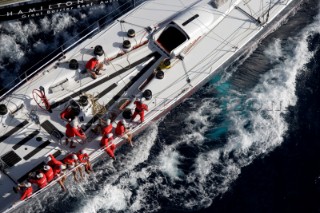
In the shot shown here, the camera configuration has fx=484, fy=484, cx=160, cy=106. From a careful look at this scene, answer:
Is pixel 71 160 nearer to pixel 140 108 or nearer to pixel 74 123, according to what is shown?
pixel 74 123

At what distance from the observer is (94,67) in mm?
19906

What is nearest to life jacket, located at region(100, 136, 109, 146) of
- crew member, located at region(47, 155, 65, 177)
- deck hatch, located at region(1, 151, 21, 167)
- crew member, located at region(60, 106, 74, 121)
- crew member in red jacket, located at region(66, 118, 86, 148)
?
crew member in red jacket, located at region(66, 118, 86, 148)

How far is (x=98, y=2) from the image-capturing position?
81.8ft

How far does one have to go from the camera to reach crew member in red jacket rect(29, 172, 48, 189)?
1744 centimetres

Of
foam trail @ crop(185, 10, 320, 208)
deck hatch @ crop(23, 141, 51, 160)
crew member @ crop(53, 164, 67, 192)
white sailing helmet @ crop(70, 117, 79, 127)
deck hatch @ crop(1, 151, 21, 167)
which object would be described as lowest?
foam trail @ crop(185, 10, 320, 208)

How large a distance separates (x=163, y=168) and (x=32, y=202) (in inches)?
220

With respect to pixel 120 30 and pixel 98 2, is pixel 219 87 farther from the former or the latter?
pixel 98 2

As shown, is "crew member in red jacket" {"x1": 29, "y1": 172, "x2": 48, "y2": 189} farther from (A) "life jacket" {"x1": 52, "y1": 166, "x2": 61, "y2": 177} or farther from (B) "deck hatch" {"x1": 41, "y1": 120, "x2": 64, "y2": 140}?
(B) "deck hatch" {"x1": 41, "y1": 120, "x2": 64, "y2": 140}

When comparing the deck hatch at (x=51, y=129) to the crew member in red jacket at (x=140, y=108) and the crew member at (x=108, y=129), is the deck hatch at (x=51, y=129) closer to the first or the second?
the crew member at (x=108, y=129)

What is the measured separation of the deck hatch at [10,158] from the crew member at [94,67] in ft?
14.7

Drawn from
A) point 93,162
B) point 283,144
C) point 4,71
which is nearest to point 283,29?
point 283,144

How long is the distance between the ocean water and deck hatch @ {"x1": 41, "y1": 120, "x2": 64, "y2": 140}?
2222mm

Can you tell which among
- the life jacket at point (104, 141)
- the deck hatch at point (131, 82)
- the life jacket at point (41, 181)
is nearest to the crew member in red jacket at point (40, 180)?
the life jacket at point (41, 181)

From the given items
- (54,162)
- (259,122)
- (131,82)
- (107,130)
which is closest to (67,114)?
(107,130)
